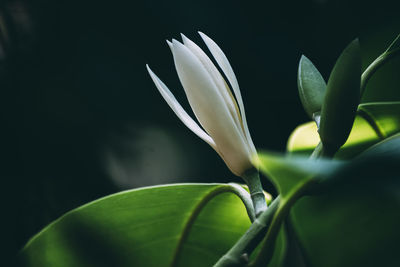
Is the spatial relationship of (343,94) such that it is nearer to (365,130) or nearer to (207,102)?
(207,102)

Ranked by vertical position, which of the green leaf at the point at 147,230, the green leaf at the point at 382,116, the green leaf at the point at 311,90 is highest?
the green leaf at the point at 311,90

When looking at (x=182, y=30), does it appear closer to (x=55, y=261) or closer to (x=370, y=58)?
(x=370, y=58)

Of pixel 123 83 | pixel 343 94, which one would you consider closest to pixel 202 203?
pixel 343 94

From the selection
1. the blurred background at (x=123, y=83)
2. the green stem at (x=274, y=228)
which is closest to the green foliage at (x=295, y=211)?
the green stem at (x=274, y=228)

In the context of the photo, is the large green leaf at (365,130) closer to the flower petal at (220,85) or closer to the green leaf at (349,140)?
the green leaf at (349,140)

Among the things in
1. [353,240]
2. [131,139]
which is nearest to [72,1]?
[131,139]

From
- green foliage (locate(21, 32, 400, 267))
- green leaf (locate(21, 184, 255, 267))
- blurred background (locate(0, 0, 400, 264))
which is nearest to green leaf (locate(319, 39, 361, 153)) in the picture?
green foliage (locate(21, 32, 400, 267))
